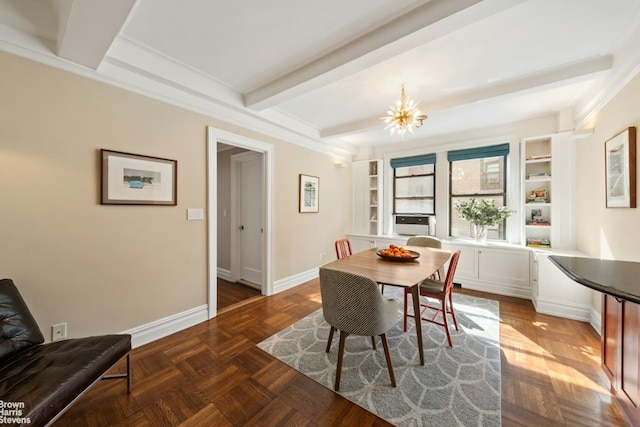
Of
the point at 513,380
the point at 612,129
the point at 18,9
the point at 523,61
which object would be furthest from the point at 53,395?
the point at 612,129

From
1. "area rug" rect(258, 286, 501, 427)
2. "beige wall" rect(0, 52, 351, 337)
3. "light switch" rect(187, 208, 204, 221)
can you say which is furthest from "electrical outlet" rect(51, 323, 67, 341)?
"area rug" rect(258, 286, 501, 427)

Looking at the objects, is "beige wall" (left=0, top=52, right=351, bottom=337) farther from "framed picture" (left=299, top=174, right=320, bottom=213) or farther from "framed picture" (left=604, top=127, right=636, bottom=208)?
"framed picture" (left=604, top=127, right=636, bottom=208)

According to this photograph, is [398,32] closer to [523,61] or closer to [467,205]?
[523,61]

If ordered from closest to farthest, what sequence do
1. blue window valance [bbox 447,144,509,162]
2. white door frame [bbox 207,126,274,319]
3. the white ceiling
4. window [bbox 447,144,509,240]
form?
1. the white ceiling
2. white door frame [bbox 207,126,274,319]
3. blue window valance [bbox 447,144,509,162]
4. window [bbox 447,144,509,240]

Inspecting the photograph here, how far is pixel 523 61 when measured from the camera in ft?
7.17

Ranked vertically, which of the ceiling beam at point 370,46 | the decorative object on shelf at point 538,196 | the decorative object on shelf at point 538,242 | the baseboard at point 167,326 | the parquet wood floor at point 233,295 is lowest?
the parquet wood floor at point 233,295

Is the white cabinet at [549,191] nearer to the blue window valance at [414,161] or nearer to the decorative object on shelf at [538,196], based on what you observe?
the decorative object on shelf at [538,196]

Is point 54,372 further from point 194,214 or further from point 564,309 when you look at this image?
point 564,309

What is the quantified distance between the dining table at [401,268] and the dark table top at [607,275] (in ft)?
2.70

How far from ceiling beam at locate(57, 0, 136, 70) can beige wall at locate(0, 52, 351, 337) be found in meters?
0.25

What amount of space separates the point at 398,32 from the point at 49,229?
2947mm

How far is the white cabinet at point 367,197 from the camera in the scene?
4941mm

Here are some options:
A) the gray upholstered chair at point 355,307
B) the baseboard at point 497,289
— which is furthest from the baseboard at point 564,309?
the gray upholstered chair at point 355,307

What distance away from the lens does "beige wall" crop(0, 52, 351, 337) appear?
1690 mm
